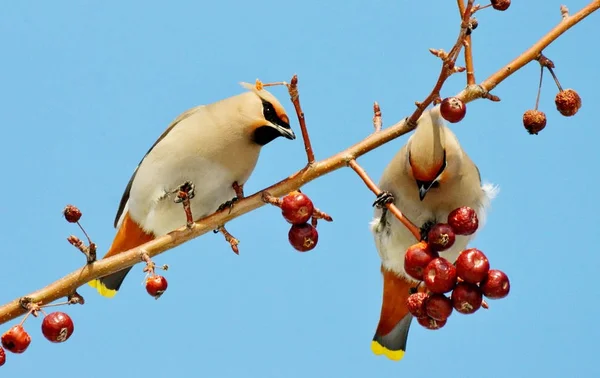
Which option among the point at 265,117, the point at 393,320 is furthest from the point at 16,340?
the point at 393,320

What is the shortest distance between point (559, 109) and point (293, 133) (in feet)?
5.64

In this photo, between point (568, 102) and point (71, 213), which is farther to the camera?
point (71, 213)

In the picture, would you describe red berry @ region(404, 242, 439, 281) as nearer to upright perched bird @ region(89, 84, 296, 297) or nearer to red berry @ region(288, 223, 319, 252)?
red berry @ region(288, 223, 319, 252)

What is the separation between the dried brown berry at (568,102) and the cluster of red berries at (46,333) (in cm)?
169

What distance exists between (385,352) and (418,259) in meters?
2.16

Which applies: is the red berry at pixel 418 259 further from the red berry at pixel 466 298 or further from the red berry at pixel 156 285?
the red berry at pixel 156 285

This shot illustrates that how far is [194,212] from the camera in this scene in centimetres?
459

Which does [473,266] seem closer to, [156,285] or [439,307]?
[439,307]

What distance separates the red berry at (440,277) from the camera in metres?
2.63

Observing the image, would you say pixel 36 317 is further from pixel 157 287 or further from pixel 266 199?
pixel 266 199

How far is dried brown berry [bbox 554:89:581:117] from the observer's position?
9.30 feet

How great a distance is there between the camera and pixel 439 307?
105 inches

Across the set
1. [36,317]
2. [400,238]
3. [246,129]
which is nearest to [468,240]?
[400,238]

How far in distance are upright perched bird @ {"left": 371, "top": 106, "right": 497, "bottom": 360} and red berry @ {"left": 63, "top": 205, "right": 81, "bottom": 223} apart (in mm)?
1017
